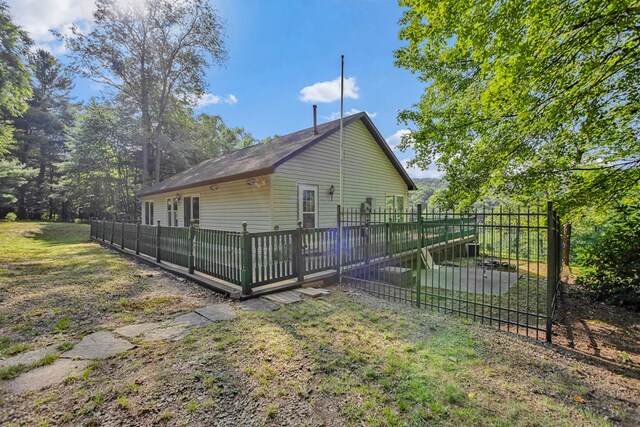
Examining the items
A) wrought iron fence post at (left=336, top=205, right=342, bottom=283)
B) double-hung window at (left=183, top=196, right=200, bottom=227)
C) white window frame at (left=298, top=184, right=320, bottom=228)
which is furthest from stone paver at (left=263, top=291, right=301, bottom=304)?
double-hung window at (left=183, top=196, right=200, bottom=227)

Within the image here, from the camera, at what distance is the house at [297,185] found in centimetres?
922

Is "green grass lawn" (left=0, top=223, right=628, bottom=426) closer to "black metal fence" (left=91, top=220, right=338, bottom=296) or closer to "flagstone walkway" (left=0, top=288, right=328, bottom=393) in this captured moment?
"flagstone walkway" (left=0, top=288, right=328, bottom=393)

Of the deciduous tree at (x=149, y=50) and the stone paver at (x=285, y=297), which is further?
the deciduous tree at (x=149, y=50)

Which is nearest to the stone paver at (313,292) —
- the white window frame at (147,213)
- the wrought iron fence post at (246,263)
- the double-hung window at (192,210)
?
the wrought iron fence post at (246,263)

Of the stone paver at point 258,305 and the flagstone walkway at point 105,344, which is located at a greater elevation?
the flagstone walkway at point 105,344

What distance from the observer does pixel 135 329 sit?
12.9 ft

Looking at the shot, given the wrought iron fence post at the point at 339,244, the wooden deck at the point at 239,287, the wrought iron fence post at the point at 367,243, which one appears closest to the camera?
the wooden deck at the point at 239,287

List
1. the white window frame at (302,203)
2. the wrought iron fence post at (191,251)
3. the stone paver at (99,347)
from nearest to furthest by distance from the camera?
the stone paver at (99,347) → the wrought iron fence post at (191,251) → the white window frame at (302,203)

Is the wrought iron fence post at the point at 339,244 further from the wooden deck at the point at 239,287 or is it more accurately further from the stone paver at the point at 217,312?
the stone paver at the point at 217,312

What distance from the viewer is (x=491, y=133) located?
20.5 feet

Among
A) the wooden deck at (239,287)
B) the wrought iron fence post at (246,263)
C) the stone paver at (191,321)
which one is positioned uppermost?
the wrought iron fence post at (246,263)

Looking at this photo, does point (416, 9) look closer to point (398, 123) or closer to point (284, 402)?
point (398, 123)

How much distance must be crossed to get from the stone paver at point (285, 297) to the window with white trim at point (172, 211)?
10.8m

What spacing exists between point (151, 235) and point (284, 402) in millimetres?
8196
